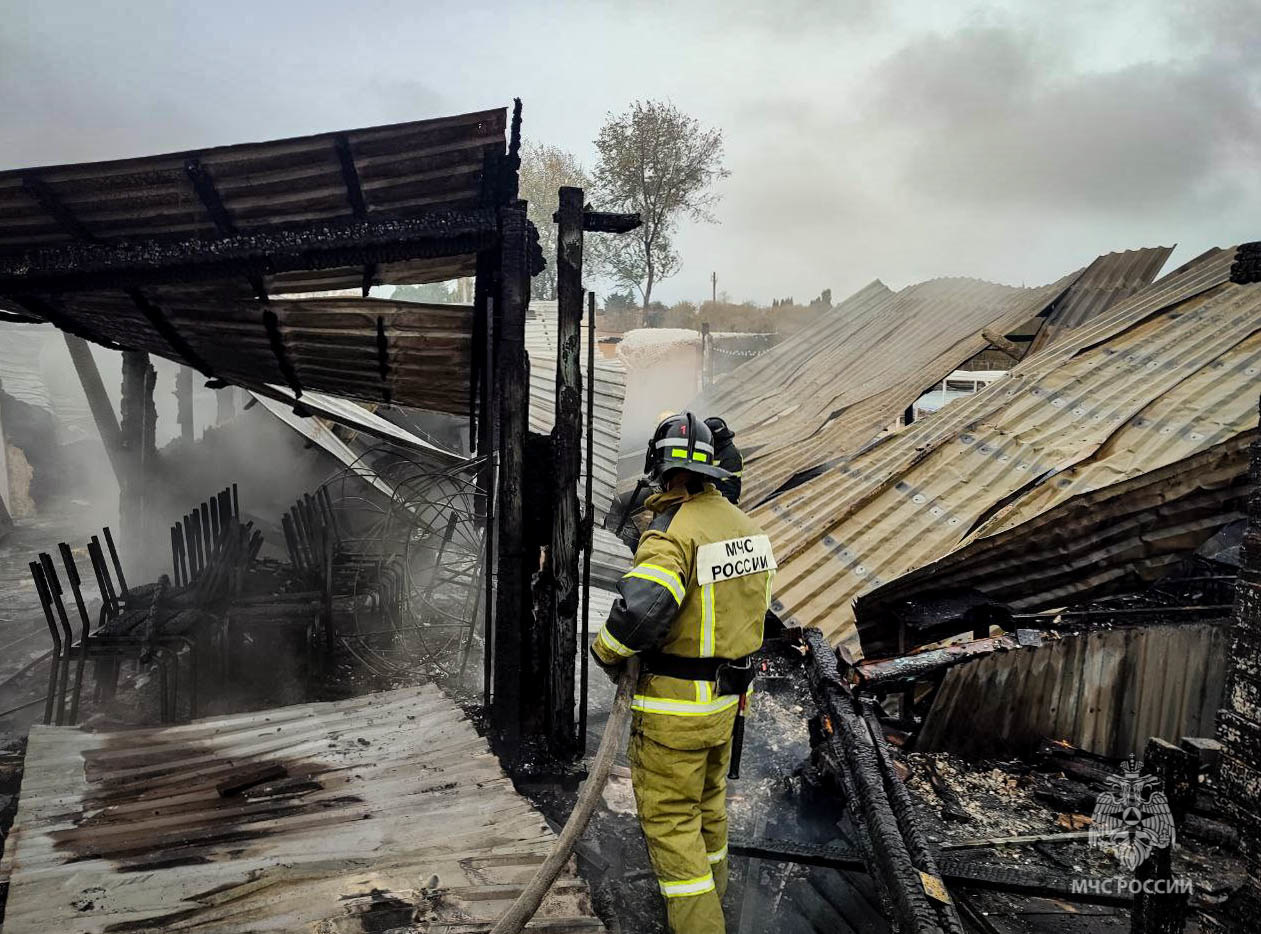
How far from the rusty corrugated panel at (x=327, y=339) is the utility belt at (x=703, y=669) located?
2.15 metres

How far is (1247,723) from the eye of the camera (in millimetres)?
2449

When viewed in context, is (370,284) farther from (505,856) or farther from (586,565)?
(505,856)

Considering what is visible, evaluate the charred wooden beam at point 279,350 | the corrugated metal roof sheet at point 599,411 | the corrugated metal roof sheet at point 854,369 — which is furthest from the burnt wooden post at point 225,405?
the charred wooden beam at point 279,350

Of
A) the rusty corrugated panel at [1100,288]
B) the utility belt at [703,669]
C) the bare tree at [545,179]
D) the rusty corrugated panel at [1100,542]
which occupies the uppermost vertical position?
the bare tree at [545,179]

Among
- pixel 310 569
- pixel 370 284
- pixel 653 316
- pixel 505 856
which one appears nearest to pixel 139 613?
pixel 310 569

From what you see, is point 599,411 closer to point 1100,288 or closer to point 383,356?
point 383,356

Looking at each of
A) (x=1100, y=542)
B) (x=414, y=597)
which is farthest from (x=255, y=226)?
(x=1100, y=542)

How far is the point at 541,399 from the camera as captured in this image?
9.28m

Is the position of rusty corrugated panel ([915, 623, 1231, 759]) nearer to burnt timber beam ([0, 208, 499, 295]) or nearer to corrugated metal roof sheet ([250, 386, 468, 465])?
burnt timber beam ([0, 208, 499, 295])

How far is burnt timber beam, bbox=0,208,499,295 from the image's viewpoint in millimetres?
3260

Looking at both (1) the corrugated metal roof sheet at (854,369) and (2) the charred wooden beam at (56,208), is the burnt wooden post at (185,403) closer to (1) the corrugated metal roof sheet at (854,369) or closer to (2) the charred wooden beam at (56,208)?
(1) the corrugated metal roof sheet at (854,369)

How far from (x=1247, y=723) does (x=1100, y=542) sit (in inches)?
108

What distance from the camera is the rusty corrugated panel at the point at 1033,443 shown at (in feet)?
17.1

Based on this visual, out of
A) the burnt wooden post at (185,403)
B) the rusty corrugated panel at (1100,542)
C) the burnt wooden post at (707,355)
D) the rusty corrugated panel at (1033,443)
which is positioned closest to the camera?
the rusty corrugated panel at (1100,542)
